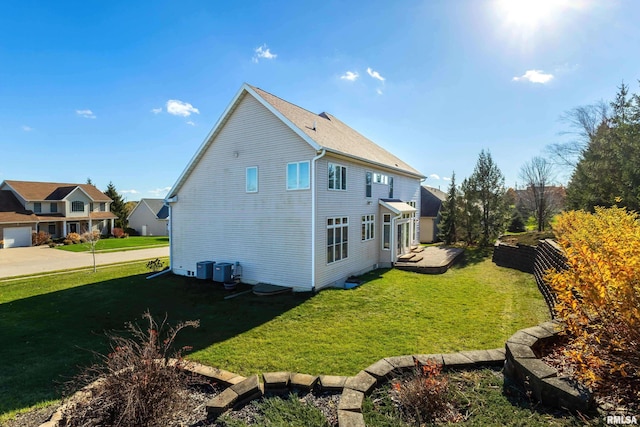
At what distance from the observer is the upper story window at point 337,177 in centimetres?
1217

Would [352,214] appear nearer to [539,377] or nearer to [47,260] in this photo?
[539,377]

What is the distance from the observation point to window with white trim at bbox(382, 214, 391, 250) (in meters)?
16.3

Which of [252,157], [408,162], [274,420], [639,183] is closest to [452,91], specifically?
[639,183]

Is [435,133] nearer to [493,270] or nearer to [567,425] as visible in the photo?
[493,270]

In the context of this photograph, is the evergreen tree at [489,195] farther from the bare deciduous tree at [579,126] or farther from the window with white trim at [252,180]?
the window with white trim at [252,180]

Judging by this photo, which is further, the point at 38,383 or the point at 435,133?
the point at 435,133

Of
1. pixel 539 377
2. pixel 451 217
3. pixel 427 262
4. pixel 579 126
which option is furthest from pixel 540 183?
pixel 539 377

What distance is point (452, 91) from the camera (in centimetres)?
1357

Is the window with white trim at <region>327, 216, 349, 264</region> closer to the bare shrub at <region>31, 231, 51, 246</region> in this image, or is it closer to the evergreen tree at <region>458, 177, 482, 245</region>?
the evergreen tree at <region>458, 177, 482, 245</region>

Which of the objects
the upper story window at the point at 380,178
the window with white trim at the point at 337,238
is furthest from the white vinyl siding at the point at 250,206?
the upper story window at the point at 380,178

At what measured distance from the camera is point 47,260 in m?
22.9

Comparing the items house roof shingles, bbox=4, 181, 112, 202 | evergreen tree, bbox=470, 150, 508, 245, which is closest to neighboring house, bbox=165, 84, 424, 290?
evergreen tree, bbox=470, 150, 508, 245

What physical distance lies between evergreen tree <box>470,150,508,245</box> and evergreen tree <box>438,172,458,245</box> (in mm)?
1750

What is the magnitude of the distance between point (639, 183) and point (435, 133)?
9.43 m
